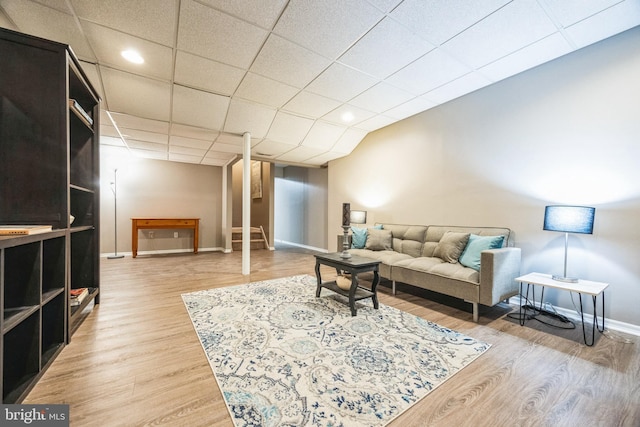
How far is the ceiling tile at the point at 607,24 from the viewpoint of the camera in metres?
2.04

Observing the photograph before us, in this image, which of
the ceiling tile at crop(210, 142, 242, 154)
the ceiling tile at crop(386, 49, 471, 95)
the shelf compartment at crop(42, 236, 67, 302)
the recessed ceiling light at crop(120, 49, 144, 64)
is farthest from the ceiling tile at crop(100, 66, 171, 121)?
the ceiling tile at crop(386, 49, 471, 95)

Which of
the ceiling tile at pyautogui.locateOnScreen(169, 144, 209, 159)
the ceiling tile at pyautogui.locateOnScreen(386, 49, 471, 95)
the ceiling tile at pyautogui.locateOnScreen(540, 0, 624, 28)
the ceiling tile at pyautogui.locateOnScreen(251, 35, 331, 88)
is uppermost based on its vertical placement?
the ceiling tile at pyautogui.locateOnScreen(540, 0, 624, 28)

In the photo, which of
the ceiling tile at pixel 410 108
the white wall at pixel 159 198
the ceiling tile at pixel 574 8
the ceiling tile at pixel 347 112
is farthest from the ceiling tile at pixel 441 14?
the white wall at pixel 159 198

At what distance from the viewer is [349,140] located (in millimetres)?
5141

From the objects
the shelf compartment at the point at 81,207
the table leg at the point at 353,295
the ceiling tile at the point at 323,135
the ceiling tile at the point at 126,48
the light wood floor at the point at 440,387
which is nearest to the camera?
the light wood floor at the point at 440,387

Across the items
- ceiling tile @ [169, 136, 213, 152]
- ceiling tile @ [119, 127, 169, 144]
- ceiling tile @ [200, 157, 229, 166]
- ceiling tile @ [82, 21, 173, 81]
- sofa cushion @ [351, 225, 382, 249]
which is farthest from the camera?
ceiling tile @ [200, 157, 229, 166]

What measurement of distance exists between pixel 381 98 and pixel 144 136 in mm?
4200

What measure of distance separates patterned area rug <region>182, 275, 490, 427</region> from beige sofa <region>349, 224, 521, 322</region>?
52 cm

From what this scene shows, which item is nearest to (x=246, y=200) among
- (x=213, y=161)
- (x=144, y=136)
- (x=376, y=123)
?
(x=144, y=136)

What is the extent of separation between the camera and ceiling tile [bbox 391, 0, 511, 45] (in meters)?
1.97

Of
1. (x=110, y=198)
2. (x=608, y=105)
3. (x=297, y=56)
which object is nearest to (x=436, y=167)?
(x=608, y=105)

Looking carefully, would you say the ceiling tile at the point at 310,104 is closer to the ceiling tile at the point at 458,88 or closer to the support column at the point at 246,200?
the support column at the point at 246,200

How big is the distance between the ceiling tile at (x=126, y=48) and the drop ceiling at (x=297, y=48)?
0.01 metres

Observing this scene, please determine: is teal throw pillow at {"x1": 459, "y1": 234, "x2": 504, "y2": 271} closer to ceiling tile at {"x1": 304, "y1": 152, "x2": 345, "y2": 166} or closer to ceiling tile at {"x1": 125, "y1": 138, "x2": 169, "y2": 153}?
ceiling tile at {"x1": 304, "y1": 152, "x2": 345, "y2": 166}
